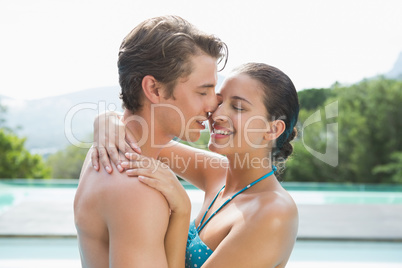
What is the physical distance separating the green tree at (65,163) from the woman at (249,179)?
56.3ft

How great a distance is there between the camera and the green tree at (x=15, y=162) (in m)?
16.6

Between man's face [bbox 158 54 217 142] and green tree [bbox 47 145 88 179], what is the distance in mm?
17307

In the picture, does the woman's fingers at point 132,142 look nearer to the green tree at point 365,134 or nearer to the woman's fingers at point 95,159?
the woman's fingers at point 95,159

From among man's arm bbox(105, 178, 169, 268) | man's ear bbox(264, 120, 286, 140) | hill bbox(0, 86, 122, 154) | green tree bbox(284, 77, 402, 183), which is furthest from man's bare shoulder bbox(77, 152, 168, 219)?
green tree bbox(284, 77, 402, 183)

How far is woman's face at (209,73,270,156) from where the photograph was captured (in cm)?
171

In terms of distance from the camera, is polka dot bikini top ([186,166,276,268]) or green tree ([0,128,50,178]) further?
green tree ([0,128,50,178])

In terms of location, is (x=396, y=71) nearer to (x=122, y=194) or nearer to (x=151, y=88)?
(x=151, y=88)

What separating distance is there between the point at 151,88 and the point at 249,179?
59cm

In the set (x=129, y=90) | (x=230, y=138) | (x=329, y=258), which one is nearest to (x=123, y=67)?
(x=129, y=90)

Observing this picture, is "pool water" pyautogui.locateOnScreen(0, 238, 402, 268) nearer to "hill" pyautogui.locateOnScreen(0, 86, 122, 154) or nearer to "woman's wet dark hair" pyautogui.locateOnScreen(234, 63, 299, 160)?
"woman's wet dark hair" pyautogui.locateOnScreen(234, 63, 299, 160)

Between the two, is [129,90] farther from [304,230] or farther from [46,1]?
[46,1]

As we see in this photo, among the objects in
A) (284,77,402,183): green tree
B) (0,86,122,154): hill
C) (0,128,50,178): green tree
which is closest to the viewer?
(0,86,122,154): hill

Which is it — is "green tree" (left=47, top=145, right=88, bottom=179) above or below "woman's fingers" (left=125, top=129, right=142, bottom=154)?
below

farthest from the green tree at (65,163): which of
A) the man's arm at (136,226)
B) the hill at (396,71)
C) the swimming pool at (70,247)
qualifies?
the man's arm at (136,226)
